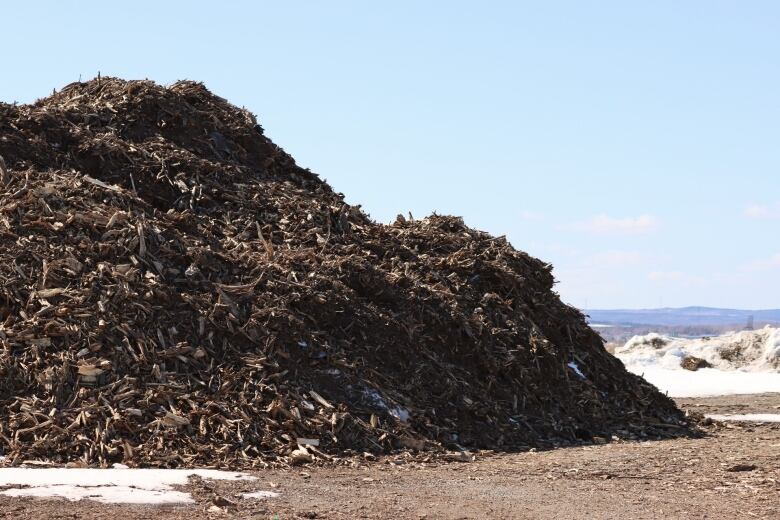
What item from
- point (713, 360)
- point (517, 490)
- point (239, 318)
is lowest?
point (517, 490)

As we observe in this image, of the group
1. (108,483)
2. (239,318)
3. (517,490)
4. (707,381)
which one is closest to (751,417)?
(517,490)

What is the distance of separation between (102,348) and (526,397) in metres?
4.73

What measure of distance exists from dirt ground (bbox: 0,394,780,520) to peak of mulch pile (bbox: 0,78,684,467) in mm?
814

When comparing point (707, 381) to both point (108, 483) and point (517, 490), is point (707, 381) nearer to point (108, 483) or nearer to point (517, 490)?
point (517, 490)

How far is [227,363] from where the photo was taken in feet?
34.0

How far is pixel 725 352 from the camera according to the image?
88.2ft

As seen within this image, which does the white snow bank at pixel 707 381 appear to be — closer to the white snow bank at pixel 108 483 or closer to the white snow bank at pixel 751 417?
the white snow bank at pixel 751 417

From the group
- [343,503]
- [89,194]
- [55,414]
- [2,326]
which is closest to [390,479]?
[343,503]

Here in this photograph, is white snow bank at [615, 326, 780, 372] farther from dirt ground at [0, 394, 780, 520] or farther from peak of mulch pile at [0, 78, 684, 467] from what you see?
dirt ground at [0, 394, 780, 520]

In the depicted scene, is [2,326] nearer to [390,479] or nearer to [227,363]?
[227,363]

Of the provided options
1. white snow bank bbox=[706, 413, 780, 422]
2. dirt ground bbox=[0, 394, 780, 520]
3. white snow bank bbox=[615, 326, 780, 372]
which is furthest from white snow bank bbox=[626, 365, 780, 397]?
dirt ground bbox=[0, 394, 780, 520]

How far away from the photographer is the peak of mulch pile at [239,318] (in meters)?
9.70

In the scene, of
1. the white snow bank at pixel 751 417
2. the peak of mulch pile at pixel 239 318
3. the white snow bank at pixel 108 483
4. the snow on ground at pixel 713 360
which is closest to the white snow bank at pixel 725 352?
the snow on ground at pixel 713 360

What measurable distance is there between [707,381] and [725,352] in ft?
15.6
